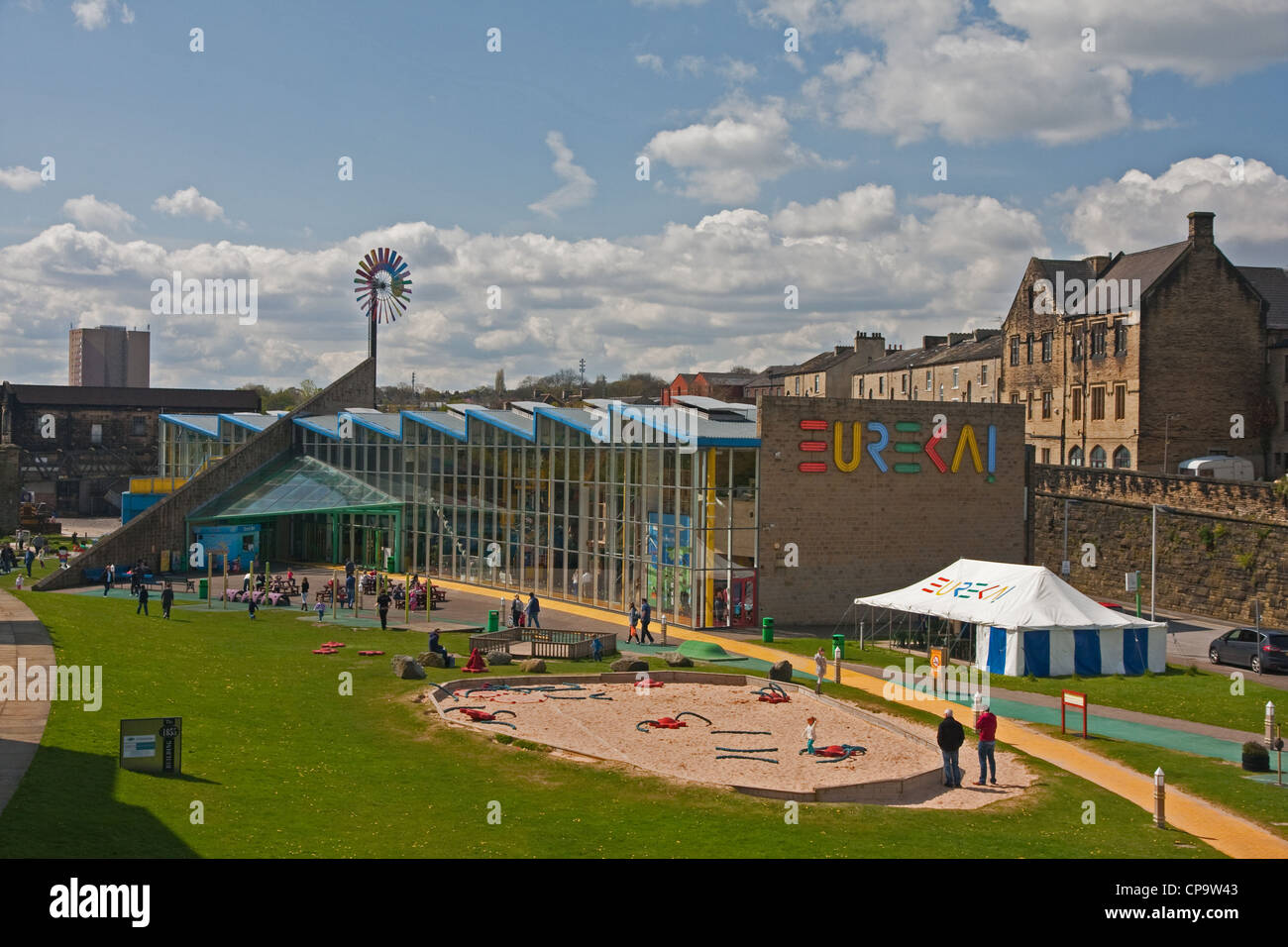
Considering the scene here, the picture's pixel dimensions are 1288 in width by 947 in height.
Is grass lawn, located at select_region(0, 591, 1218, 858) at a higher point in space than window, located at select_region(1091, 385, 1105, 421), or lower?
lower

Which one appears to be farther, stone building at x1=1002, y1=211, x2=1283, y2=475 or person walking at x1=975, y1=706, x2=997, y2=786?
stone building at x1=1002, y1=211, x2=1283, y2=475

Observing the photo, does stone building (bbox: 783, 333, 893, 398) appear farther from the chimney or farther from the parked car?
the parked car

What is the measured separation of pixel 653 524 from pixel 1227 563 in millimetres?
26858

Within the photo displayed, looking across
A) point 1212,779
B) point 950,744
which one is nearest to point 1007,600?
point 1212,779

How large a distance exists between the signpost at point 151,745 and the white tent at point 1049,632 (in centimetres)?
2624

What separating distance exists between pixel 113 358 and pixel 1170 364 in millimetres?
167877

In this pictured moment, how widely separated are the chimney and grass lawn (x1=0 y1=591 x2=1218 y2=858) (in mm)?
52799

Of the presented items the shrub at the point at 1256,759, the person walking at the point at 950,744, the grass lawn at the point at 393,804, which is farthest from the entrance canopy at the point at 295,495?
the shrub at the point at 1256,759

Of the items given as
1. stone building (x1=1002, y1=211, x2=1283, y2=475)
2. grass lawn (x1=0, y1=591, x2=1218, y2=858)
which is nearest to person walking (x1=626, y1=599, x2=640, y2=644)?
grass lawn (x1=0, y1=591, x2=1218, y2=858)

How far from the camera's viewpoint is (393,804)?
20.4 meters

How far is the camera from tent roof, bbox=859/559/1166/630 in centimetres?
3797

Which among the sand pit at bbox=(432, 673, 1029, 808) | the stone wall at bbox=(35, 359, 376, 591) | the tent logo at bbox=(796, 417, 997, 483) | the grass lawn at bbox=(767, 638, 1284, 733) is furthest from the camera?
the stone wall at bbox=(35, 359, 376, 591)

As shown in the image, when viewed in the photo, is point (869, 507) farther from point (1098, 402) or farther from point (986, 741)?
point (1098, 402)

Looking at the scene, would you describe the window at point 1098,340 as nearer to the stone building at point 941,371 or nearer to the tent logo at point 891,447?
the stone building at point 941,371
